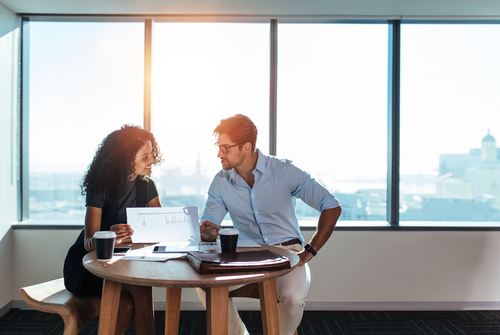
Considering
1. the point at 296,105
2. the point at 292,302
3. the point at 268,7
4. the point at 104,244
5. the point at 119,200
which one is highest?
the point at 268,7

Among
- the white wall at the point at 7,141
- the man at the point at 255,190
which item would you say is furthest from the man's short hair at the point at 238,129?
the white wall at the point at 7,141

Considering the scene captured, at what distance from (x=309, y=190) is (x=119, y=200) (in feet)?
3.40

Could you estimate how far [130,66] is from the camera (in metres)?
2.93

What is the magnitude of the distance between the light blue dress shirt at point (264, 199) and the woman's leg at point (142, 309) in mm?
504

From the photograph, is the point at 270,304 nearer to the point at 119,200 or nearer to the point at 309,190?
the point at 309,190

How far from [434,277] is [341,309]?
0.77m

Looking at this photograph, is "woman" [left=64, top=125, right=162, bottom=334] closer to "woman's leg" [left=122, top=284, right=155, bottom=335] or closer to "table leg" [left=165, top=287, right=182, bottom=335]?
"woman's leg" [left=122, top=284, right=155, bottom=335]

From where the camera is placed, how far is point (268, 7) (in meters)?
2.69

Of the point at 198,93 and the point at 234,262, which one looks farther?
the point at 198,93

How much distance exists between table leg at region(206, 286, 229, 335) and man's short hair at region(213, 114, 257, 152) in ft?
3.21

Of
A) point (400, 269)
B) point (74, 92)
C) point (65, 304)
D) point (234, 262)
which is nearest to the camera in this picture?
point (234, 262)

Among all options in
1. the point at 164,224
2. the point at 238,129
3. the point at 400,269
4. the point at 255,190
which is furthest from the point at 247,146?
the point at 400,269

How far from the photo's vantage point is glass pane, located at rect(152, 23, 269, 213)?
2.91 m

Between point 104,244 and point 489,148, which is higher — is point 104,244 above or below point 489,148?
below
